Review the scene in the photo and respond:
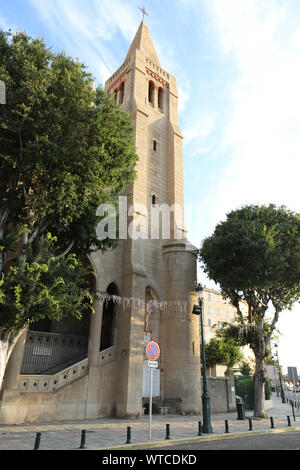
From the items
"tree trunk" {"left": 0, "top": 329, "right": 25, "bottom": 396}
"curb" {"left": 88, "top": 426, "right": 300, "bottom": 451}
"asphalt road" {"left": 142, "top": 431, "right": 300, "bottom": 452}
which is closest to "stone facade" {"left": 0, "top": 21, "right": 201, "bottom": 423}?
"tree trunk" {"left": 0, "top": 329, "right": 25, "bottom": 396}

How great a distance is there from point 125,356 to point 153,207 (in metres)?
11.9

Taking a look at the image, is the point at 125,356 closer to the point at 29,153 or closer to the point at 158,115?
the point at 29,153

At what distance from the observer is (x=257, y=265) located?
1972 centimetres

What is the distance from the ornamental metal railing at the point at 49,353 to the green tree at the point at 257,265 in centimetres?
1060

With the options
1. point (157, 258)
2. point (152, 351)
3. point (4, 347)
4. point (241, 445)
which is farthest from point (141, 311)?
point (241, 445)

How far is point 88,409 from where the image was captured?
17.7m

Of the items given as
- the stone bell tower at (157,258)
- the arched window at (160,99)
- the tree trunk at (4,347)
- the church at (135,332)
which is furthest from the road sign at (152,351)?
the arched window at (160,99)

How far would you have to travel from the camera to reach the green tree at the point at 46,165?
11.5 meters

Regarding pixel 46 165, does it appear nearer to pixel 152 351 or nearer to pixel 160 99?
pixel 152 351

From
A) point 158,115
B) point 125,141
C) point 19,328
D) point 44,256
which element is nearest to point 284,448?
point 19,328

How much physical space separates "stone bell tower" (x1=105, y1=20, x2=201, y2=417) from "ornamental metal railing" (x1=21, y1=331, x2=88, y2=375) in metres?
3.24

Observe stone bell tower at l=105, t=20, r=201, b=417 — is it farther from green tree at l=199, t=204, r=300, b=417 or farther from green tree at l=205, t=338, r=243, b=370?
green tree at l=205, t=338, r=243, b=370

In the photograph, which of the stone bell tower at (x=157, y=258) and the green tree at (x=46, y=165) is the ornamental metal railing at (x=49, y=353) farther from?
the green tree at (x=46, y=165)

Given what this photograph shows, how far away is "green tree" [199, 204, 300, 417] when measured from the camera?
20.0m
